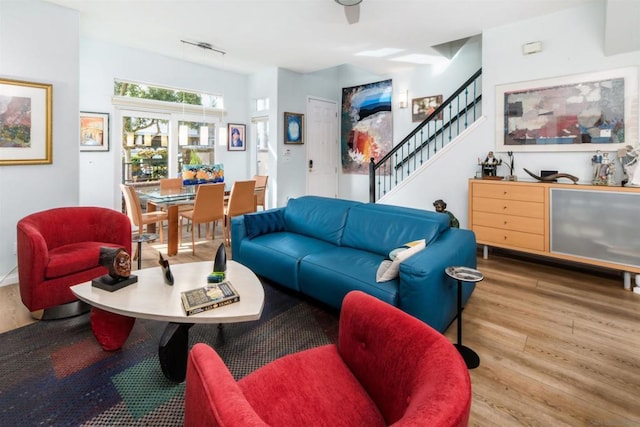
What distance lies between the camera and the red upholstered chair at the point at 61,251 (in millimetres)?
2568

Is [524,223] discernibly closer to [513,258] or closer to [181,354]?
[513,258]

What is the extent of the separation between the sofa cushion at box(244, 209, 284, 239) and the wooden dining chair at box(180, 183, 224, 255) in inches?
47.3

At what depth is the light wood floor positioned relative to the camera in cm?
176

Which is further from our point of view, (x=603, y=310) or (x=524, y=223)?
(x=524, y=223)

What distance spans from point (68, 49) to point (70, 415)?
3733 millimetres

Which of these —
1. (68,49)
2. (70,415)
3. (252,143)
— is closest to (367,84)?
(252,143)

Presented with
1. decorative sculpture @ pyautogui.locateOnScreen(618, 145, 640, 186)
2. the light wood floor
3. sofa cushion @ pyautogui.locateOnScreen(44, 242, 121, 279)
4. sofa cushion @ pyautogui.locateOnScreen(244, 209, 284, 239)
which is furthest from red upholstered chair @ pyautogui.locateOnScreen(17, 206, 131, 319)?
decorative sculpture @ pyautogui.locateOnScreen(618, 145, 640, 186)

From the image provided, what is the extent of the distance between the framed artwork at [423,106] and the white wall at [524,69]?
1569 mm

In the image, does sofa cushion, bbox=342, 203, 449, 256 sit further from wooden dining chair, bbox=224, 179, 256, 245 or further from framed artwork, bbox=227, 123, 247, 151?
framed artwork, bbox=227, 123, 247, 151

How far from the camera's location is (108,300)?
80.0 inches

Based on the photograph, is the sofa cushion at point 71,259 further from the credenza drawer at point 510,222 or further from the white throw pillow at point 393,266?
the credenza drawer at point 510,222

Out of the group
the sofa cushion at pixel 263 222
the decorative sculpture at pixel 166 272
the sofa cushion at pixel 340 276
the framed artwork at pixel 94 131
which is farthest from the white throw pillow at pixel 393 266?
the framed artwork at pixel 94 131

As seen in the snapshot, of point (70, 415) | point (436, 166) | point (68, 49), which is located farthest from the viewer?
point (436, 166)

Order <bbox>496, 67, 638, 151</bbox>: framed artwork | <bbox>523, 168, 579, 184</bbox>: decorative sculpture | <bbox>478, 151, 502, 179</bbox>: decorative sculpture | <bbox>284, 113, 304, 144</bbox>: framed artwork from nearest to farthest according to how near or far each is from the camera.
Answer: <bbox>496, 67, 638, 151</bbox>: framed artwork
<bbox>523, 168, 579, 184</bbox>: decorative sculpture
<bbox>478, 151, 502, 179</bbox>: decorative sculpture
<bbox>284, 113, 304, 144</bbox>: framed artwork
